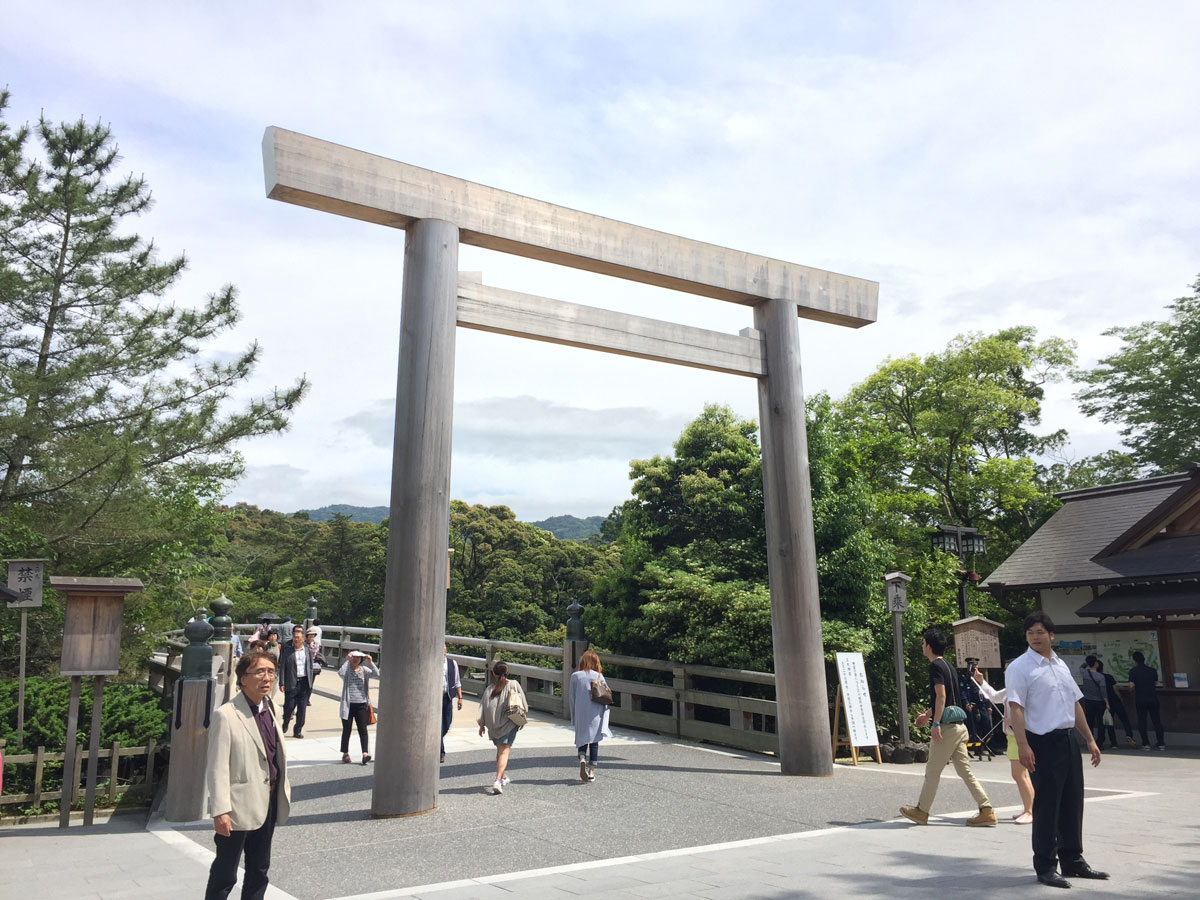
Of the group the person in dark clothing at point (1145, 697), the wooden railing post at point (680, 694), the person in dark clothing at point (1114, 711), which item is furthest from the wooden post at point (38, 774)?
the person in dark clothing at point (1145, 697)

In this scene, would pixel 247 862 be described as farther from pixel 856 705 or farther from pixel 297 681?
pixel 856 705

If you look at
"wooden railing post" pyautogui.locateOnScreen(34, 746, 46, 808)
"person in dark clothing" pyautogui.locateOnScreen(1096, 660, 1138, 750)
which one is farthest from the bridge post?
"person in dark clothing" pyautogui.locateOnScreen(1096, 660, 1138, 750)

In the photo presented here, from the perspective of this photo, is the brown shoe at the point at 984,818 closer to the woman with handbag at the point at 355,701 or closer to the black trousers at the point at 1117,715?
the woman with handbag at the point at 355,701

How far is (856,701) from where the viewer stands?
38.0 feet

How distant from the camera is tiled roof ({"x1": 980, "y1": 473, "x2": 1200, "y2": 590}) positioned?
656 inches

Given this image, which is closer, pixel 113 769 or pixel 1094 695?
pixel 113 769

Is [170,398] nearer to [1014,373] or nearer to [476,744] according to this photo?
[476,744]

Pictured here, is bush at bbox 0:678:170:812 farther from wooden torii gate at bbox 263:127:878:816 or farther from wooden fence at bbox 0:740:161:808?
wooden torii gate at bbox 263:127:878:816

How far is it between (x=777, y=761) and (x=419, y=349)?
6.94 m

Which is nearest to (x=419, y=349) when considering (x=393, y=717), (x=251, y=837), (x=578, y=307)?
(x=578, y=307)

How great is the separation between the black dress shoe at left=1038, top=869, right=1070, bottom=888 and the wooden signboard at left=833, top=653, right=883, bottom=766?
21.3 feet

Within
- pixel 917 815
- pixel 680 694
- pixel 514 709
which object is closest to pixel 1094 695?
pixel 680 694

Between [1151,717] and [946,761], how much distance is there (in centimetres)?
1062

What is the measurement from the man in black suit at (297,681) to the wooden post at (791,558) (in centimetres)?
666
